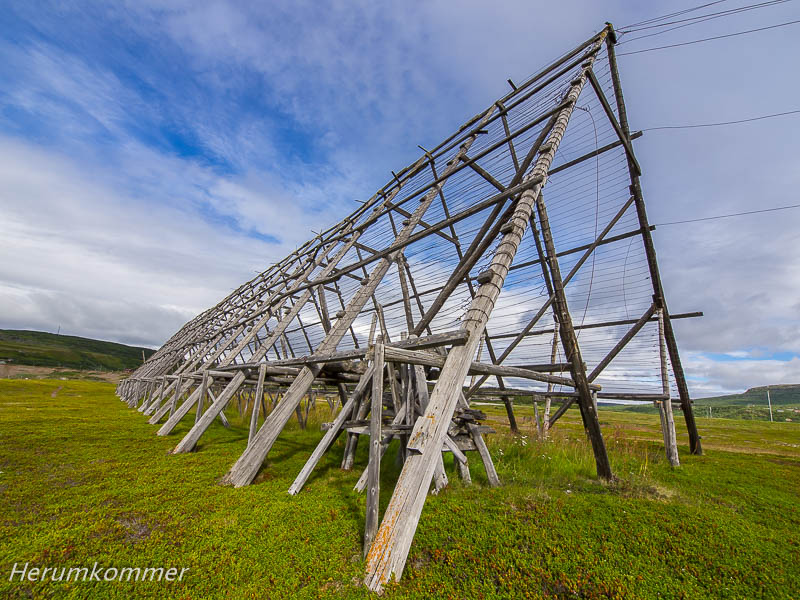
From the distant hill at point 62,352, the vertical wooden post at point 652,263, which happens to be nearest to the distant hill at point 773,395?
the vertical wooden post at point 652,263

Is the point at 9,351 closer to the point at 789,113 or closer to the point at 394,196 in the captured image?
the point at 394,196

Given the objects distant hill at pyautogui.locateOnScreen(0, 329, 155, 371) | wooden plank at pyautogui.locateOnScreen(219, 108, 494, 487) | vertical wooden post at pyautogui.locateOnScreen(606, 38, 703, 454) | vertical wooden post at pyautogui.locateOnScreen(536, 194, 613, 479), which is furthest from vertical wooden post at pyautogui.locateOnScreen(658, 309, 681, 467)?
distant hill at pyautogui.locateOnScreen(0, 329, 155, 371)

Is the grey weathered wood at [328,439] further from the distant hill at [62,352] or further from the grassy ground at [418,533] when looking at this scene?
the distant hill at [62,352]

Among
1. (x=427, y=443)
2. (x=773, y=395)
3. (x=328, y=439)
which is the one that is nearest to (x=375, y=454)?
(x=427, y=443)

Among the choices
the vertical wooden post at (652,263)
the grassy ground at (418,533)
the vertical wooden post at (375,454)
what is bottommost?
the grassy ground at (418,533)

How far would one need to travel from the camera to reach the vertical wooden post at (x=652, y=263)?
8258 mm

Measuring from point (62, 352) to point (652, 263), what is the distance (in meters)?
172

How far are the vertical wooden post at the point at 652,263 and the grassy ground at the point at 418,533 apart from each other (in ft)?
10.1

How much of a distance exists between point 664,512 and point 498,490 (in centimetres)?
230

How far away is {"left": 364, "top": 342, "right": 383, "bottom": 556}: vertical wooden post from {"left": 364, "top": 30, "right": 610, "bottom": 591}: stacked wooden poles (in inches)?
20.8

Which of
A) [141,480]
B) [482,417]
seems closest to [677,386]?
[482,417]

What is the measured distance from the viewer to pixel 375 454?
3.83 m

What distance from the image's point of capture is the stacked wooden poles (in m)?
2.97

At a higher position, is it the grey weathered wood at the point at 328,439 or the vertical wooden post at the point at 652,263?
the vertical wooden post at the point at 652,263
